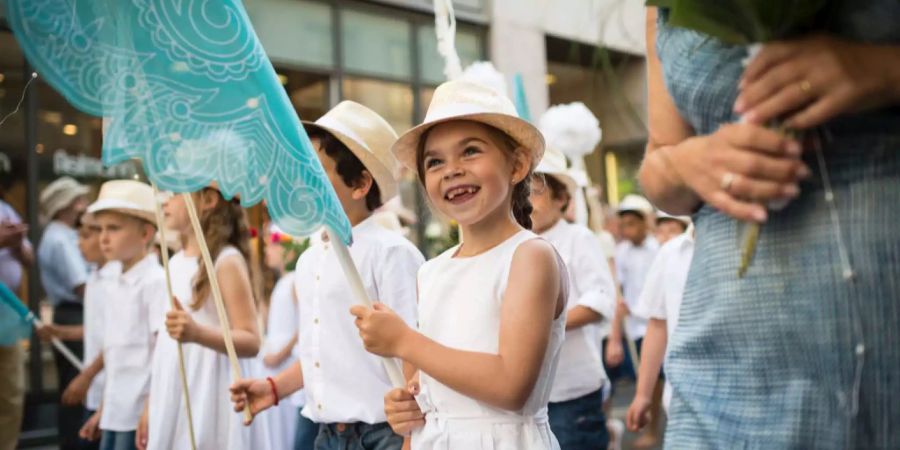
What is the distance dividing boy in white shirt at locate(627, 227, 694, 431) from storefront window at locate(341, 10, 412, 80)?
7.42 meters

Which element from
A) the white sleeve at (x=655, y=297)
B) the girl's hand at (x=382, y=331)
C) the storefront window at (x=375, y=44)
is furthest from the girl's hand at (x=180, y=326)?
the storefront window at (x=375, y=44)

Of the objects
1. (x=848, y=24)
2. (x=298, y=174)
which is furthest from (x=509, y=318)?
(x=848, y=24)

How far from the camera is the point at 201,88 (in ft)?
6.55

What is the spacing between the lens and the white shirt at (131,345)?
3.99 meters

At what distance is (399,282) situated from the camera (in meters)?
2.76

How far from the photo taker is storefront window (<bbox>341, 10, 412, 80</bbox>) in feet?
35.8

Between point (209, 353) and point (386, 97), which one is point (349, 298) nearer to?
point (209, 353)

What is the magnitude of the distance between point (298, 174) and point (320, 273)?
80cm

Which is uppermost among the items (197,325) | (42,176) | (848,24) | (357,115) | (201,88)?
(42,176)

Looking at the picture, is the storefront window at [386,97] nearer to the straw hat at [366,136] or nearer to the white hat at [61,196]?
the white hat at [61,196]

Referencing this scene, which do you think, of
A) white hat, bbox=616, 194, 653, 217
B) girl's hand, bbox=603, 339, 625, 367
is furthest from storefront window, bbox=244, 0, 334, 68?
girl's hand, bbox=603, 339, 625, 367

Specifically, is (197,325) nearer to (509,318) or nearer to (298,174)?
(298,174)

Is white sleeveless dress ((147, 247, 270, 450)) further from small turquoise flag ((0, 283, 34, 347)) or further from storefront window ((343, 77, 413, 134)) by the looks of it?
storefront window ((343, 77, 413, 134))

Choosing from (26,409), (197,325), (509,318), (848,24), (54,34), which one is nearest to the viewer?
(848,24)
